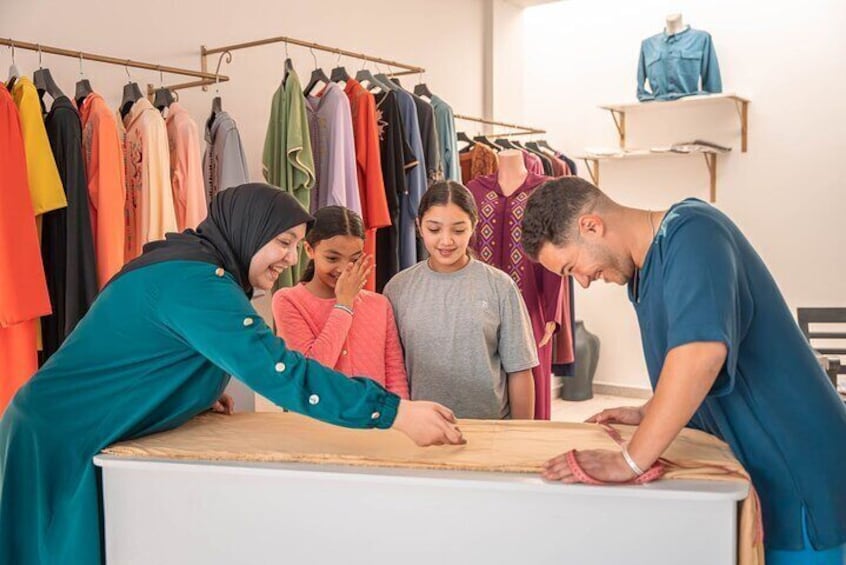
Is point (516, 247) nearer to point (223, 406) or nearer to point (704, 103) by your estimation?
point (223, 406)

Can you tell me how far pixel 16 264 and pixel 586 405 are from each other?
13.7 feet

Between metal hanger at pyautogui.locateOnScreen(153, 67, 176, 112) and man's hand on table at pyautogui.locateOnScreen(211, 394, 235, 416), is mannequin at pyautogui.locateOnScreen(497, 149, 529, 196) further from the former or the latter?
man's hand on table at pyautogui.locateOnScreen(211, 394, 235, 416)

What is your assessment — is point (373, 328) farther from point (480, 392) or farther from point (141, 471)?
point (141, 471)

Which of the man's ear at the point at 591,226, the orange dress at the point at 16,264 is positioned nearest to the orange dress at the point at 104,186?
the orange dress at the point at 16,264

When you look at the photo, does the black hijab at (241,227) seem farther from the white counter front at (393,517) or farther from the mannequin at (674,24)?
the mannequin at (674,24)

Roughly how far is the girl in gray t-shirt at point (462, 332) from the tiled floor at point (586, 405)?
335cm

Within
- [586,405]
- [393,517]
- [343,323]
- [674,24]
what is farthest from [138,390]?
[674,24]

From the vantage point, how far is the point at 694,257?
4.77 ft

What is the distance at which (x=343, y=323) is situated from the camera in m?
2.34

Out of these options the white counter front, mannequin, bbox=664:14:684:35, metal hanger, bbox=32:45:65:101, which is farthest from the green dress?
mannequin, bbox=664:14:684:35

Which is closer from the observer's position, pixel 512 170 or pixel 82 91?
pixel 82 91

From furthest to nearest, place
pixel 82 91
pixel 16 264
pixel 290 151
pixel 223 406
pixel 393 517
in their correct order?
pixel 290 151, pixel 82 91, pixel 16 264, pixel 223 406, pixel 393 517

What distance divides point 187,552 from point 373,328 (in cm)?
87

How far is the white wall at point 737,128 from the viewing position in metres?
5.43
